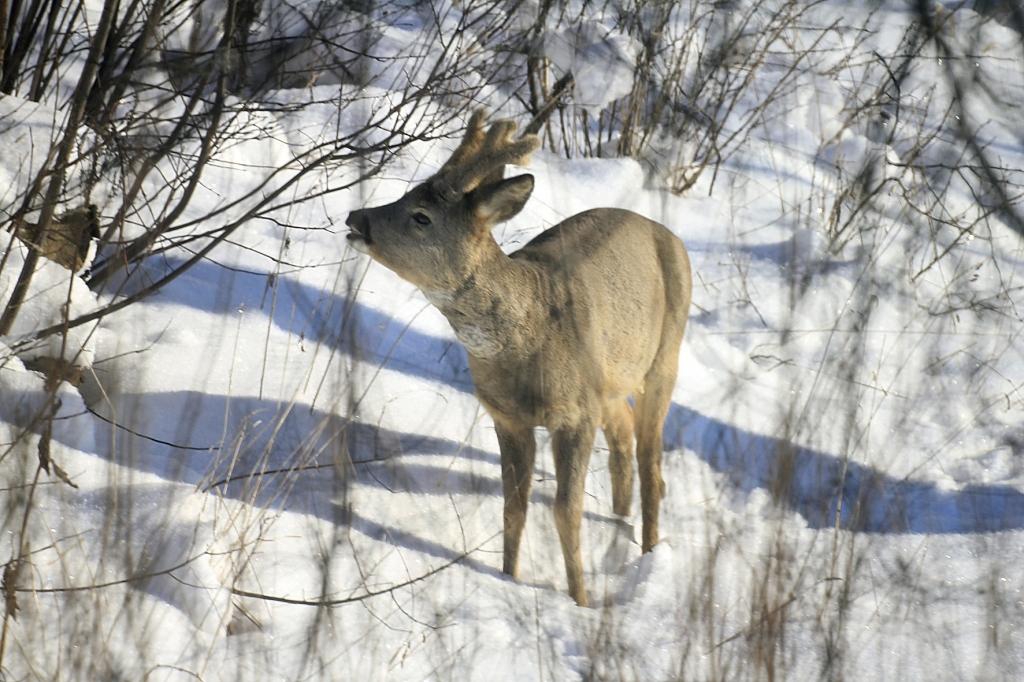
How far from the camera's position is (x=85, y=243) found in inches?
181

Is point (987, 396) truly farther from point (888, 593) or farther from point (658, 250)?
point (888, 593)

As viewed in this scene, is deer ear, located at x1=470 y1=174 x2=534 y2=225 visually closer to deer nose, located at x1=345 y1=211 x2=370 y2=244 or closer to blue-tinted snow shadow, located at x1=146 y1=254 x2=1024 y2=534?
deer nose, located at x1=345 y1=211 x2=370 y2=244

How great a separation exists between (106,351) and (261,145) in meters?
2.12

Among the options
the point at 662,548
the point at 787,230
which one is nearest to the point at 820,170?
the point at 787,230

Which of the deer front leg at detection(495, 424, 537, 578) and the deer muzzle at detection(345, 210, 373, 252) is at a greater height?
the deer muzzle at detection(345, 210, 373, 252)

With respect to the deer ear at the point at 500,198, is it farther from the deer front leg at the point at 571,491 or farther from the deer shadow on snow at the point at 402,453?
the deer front leg at the point at 571,491

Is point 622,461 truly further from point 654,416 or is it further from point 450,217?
point 450,217

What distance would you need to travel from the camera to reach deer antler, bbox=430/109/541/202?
163 inches

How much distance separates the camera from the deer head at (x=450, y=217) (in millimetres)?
4098

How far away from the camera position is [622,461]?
5352mm

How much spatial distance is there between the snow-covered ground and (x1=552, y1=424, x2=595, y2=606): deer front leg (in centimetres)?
10

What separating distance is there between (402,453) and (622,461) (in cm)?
100

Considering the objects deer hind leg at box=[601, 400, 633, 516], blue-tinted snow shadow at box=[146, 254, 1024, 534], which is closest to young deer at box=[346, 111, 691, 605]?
deer hind leg at box=[601, 400, 633, 516]

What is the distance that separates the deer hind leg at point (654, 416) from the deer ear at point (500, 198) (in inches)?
51.2
